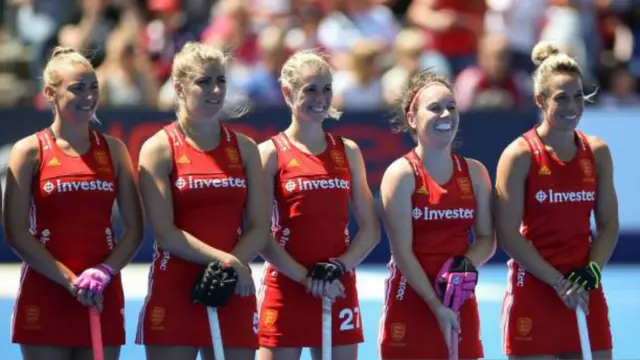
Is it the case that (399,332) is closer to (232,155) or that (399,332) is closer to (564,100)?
(232,155)

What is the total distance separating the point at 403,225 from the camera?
782 centimetres

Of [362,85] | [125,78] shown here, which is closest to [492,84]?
[362,85]

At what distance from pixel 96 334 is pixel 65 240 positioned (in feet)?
1.69

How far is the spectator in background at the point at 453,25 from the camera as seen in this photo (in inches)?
636

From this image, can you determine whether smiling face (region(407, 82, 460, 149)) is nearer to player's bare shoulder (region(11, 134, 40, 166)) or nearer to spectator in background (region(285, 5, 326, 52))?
player's bare shoulder (region(11, 134, 40, 166))

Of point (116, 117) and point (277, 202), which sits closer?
point (277, 202)

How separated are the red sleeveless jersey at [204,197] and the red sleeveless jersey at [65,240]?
1.12ft

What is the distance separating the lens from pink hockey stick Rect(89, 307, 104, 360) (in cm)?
747

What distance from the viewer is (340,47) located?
51.5 ft

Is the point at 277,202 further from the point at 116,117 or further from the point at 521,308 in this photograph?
the point at 116,117

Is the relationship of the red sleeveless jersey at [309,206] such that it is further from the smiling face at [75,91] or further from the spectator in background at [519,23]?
the spectator in background at [519,23]

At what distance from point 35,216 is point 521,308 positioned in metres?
2.62

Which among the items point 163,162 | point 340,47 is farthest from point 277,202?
point 340,47

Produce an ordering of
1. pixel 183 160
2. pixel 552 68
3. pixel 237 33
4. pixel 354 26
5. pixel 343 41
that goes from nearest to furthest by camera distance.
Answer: pixel 183 160
pixel 552 68
pixel 237 33
pixel 343 41
pixel 354 26
